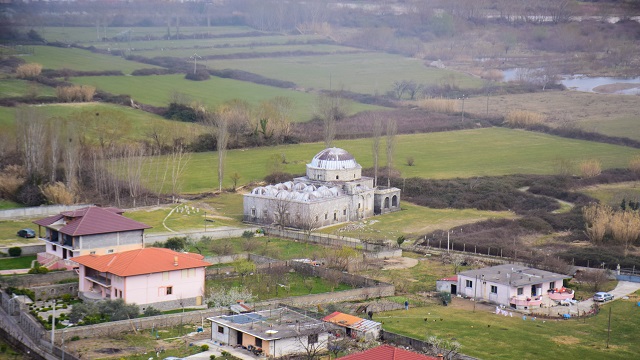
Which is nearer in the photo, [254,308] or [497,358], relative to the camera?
[497,358]

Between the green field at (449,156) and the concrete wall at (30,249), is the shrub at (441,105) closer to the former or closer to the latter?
the green field at (449,156)

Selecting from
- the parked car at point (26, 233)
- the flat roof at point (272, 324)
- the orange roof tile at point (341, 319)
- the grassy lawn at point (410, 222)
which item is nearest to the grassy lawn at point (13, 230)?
the parked car at point (26, 233)

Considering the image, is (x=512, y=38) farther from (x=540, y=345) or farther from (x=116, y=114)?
(x=540, y=345)

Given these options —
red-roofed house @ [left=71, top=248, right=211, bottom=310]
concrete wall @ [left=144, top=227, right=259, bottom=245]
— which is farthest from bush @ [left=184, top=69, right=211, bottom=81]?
red-roofed house @ [left=71, top=248, right=211, bottom=310]

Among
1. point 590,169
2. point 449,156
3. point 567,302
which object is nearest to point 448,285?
point 567,302

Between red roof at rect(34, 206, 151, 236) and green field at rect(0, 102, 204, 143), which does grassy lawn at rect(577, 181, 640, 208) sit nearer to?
green field at rect(0, 102, 204, 143)

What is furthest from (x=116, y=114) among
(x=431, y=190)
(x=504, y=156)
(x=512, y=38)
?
(x=512, y=38)
